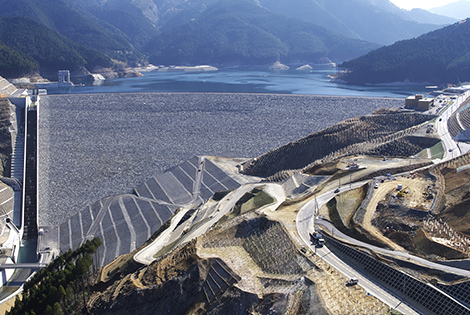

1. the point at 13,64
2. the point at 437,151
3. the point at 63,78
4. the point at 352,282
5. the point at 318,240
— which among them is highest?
the point at 13,64

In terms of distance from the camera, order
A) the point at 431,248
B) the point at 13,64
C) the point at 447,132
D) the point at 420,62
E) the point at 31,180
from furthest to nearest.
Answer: the point at 420,62 < the point at 13,64 < the point at 31,180 < the point at 447,132 < the point at 431,248

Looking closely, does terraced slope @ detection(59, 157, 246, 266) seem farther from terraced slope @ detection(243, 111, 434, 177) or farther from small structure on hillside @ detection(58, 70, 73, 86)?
small structure on hillside @ detection(58, 70, 73, 86)

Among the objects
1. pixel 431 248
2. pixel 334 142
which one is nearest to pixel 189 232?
pixel 431 248

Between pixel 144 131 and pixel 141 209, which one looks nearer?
pixel 141 209

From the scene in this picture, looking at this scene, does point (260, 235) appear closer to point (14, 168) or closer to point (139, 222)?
point (139, 222)

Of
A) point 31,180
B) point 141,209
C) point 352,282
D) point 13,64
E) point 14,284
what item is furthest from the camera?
point 13,64

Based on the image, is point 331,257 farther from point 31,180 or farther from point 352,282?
point 31,180
